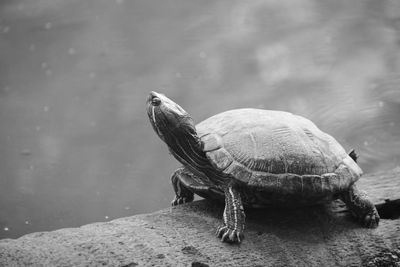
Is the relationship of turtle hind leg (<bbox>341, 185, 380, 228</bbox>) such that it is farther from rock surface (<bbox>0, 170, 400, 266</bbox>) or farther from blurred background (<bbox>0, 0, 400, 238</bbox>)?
blurred background (<bbox>0, 0, 400, 238</bbox>)

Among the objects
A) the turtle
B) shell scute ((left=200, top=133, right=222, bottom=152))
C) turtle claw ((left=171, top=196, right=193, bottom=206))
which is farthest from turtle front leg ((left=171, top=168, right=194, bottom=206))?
shell scute ((left=200, top=133, right=222, bottom=152))

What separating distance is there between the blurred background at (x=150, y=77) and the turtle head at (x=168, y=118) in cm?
777

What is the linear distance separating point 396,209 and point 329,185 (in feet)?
3.35

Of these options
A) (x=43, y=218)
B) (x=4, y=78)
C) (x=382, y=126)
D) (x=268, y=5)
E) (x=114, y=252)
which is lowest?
(x=43, y=218)

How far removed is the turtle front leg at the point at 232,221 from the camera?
269cm

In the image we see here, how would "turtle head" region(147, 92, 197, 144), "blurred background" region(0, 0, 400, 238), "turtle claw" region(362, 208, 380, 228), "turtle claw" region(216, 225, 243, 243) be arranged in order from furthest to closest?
"blurred background" region(0, 0, 400, 238), "turtle claw" region(362, 208, 380, 228), "turtle head" region(147, 92, 197, 144), "turtle claw" region(216, 225, 243, 243)

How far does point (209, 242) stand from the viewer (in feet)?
8.86

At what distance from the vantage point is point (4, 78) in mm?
10367

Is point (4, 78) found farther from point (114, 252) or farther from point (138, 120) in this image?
point (114, 252)

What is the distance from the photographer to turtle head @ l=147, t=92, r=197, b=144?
9.59 feet

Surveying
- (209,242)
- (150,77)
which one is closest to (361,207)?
(209,242)

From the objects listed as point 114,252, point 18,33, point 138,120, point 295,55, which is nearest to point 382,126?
point 295,55

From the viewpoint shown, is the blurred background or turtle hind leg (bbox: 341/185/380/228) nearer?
turtle hind leg (bbox: 341/185/380/228)

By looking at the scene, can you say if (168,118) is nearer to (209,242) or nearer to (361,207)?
(209,242)
